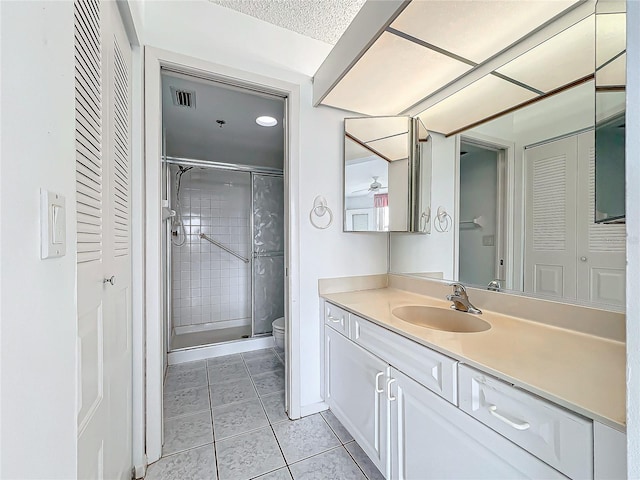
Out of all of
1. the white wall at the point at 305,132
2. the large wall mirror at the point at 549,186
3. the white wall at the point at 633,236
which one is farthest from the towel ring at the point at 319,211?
the white wall at the point at 633,236

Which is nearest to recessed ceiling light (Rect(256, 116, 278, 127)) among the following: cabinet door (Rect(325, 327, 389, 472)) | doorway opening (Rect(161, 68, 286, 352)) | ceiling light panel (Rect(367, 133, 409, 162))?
doorway opening (Rect(161, 68, 286, 352))

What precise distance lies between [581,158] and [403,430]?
128cm

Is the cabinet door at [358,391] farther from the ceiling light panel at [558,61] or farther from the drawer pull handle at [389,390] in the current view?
the ceiling light panel at [558,61]

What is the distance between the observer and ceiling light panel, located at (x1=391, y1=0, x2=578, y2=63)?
3.41 ft

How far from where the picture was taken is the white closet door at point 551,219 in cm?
108

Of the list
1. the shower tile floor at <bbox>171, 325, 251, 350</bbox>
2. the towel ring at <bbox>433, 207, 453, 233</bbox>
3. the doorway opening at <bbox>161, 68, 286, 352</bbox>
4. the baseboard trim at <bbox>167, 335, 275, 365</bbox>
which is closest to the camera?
the towel ring at <bbox>433, 207, 453, 233</bbox>

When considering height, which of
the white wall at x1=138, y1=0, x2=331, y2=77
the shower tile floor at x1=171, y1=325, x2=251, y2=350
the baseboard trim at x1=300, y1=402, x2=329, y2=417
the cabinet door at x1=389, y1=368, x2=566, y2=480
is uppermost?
the white wall at x1=138, y1=0, x2=331, y2=77

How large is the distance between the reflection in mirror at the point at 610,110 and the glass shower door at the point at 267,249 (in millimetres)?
2887

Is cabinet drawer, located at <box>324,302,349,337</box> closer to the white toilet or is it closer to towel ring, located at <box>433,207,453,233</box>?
towel ring, located at <box>433,207,453,233</box>

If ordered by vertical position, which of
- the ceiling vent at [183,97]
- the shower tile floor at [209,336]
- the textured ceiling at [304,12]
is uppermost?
the textured ceiling at [304,12]

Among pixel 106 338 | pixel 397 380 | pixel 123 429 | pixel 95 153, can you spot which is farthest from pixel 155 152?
pixel 397 380

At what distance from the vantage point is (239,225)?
3.68m

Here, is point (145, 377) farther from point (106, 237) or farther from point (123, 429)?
point (106, 237)

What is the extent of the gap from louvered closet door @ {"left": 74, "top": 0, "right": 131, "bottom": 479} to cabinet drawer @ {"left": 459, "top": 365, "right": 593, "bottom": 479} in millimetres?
1087
